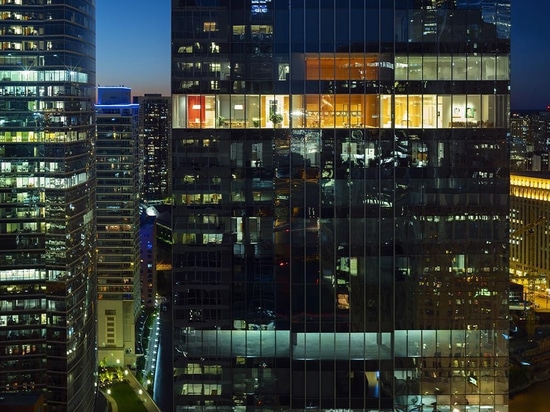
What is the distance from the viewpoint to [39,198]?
138 ft

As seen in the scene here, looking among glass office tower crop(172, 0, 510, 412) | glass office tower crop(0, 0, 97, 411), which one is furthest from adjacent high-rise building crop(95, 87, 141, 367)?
glass office tower crop(172, 0, 510, 412)

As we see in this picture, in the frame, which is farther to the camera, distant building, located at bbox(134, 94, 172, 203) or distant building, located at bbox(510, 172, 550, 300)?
distant building, located at bbox(134, 94, 172, 203)

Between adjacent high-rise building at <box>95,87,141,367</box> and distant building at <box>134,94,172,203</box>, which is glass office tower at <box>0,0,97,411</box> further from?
distant building at <box>134,94,172,203</box>

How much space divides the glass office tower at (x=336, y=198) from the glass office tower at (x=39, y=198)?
1036 inches

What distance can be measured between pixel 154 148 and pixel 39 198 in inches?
2618

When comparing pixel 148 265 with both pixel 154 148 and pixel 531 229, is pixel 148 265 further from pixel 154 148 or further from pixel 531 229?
pixel 531 229

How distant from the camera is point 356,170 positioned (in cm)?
1675

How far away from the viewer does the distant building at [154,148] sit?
107 metres

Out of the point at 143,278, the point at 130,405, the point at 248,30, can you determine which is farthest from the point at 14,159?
the point at 143,278

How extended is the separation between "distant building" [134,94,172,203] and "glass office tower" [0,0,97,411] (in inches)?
2508

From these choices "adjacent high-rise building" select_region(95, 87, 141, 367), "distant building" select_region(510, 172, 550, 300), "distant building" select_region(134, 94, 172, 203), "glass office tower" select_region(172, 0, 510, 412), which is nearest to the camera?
"glass office tower" select_region(172, 0, 510, 412)

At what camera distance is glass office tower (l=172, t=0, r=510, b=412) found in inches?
658

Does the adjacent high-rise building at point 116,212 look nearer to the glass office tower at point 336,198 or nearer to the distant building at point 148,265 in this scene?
the distant building at point 148,265

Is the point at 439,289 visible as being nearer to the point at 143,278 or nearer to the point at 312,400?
the point at 312,400
